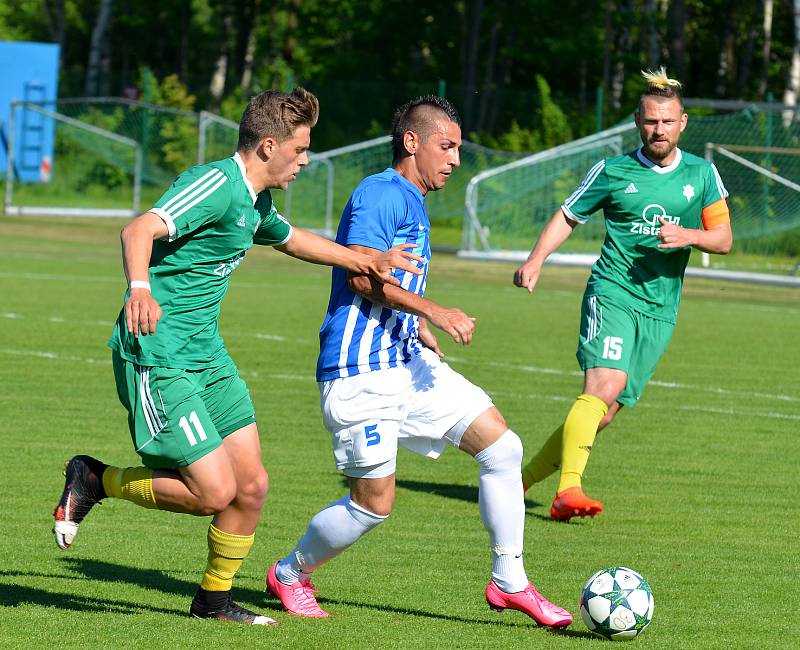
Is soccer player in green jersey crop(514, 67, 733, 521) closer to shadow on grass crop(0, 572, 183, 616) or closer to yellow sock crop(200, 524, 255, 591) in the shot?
yellow sock crop(200, 524, 255, 591)

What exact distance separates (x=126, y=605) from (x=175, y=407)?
95 cm

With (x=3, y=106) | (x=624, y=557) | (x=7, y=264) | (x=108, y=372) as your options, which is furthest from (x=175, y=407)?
(x=3, y=106)

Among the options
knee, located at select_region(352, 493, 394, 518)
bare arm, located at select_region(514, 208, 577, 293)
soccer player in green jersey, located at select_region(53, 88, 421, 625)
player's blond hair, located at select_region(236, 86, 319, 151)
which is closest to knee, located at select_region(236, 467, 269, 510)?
soccer player in green jersey, located at select_region(53, 88, 421, 625)

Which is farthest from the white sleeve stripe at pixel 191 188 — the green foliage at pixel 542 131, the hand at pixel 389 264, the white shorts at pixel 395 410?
the green foliage at pixel 542 131

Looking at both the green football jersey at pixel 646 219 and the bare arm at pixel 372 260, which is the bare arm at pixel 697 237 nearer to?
the green football jersey at pixel 646 219

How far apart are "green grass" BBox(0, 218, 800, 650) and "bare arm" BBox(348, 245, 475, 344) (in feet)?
3.73

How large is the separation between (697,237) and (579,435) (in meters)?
1.21

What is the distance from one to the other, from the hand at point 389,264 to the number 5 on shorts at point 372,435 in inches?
21.8

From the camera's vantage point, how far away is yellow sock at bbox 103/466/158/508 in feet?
17.9

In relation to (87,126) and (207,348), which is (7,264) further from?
(207,348)

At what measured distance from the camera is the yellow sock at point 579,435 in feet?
25.2

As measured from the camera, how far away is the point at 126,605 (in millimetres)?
5711

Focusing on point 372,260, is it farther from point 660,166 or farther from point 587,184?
point 660,166

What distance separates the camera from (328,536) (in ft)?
18.5
